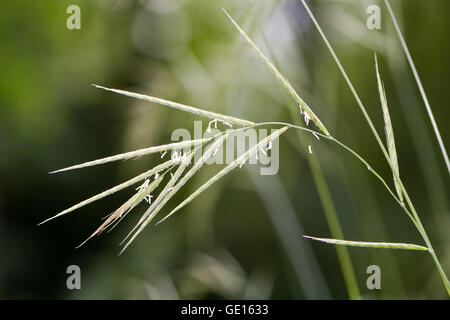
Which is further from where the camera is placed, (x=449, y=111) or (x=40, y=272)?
(x=40, y=272)

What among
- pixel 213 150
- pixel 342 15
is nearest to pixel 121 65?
pixel 342 15

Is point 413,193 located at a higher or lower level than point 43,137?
lower

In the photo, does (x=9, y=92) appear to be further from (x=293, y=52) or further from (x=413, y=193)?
(x=413, y=193)

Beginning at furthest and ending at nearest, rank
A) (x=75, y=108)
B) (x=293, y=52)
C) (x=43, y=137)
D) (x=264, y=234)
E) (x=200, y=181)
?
(x=75, y=108), (x=43, y=137), (x=264, y=234), (x=200, y=181), (x=293, y=52)

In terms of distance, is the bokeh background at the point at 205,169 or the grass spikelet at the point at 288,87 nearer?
the grass spikelet at the point at 288,87

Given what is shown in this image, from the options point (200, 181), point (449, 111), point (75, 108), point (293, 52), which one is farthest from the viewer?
point (75, 108)

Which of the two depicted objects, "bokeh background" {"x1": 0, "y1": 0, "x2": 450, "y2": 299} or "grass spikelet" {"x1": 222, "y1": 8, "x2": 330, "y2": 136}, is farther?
"bokeh background" {"x1": 0, "y1": 0, "x2": 450, "y2": 299}

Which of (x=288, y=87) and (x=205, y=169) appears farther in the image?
(x=205, y=169)

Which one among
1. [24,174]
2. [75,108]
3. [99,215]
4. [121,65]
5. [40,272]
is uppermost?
[121,65]
